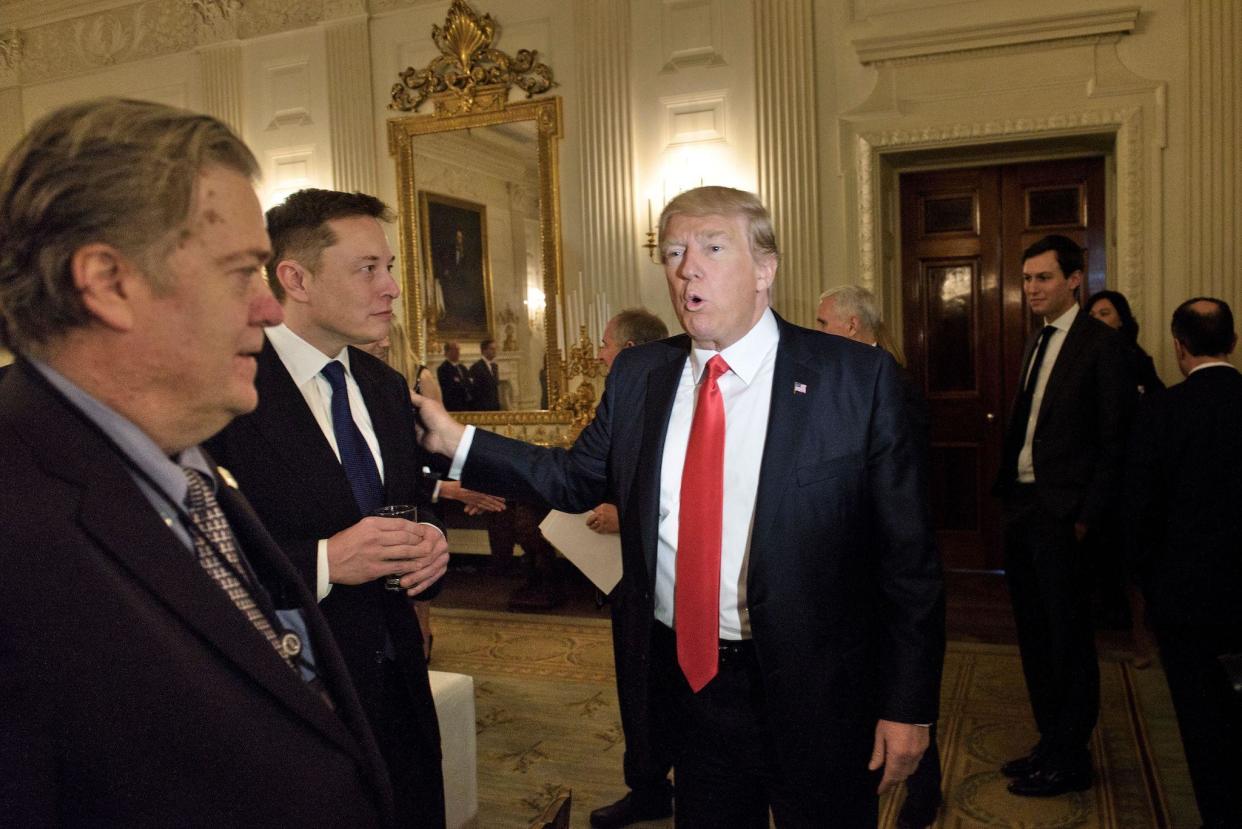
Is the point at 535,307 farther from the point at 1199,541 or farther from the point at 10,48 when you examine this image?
the point at 10,48

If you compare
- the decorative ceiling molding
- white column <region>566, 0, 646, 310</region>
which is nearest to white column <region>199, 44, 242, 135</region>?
white column <region>566, 0, 646, 310</region>

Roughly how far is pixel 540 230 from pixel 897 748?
5.16 meters

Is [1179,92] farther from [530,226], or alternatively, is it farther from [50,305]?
[50,305]

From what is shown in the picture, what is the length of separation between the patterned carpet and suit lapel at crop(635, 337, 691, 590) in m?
1.67

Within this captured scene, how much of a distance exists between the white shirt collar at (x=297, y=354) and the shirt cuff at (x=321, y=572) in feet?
1.25

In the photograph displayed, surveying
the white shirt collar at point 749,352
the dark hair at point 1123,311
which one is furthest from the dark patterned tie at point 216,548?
the dark hair at point 1123,311

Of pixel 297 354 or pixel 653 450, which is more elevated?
pixel 297 354

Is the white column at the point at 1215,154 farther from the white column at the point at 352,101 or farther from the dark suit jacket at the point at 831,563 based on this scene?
the white column at the point at 352,101

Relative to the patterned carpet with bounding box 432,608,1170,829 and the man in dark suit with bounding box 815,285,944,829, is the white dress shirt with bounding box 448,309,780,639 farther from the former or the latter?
the patterned carpet with bounding box 432,608,1170,829

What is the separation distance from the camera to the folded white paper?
318 centimetres

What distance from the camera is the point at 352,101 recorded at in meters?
6.87

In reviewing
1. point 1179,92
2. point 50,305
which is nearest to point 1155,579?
point 50,305

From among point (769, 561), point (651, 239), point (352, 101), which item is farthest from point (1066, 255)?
point (352, 101)

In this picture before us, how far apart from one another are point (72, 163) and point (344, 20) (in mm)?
6746
